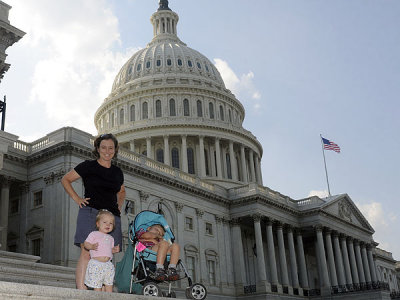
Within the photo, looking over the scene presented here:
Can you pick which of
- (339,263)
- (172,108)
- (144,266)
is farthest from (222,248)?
(144,266)

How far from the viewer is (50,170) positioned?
1437 inches

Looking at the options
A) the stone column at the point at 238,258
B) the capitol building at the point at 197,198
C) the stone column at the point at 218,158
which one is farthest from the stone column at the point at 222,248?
the stone column at the point at 218,158

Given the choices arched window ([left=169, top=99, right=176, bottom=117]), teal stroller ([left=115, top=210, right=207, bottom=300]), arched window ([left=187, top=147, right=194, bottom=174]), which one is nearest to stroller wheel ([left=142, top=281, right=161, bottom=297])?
teal stroller ([left=115, top=210, right=207, bottom=300])

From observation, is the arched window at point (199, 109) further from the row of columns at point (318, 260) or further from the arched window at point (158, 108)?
the row of columns at point (318, 260)

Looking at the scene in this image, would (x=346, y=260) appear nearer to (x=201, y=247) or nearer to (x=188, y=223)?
(x=201, y=247)

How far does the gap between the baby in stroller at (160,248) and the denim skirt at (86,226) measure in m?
1.07

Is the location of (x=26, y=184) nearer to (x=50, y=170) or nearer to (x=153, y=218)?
(x=50, y=170)

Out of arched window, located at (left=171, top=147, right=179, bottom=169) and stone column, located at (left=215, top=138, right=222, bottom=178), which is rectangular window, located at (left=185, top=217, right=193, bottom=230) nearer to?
stone column, located at (left=215, top=138, right=222, bottom=178)

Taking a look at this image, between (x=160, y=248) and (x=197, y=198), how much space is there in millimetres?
38836

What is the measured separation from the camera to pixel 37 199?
1463 inches

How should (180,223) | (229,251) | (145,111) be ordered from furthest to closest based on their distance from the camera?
(145,111)
(229,251)
(180,223)

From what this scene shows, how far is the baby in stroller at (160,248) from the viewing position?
961cm

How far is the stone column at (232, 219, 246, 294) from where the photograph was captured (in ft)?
164

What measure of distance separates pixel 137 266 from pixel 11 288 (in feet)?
15.2
